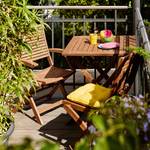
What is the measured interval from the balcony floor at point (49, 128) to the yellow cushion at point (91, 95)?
51 centimetres

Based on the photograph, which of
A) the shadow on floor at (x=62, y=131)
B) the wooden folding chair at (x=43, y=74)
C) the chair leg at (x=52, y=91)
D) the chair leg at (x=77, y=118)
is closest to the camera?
the chair leg at (x=77, y=118)

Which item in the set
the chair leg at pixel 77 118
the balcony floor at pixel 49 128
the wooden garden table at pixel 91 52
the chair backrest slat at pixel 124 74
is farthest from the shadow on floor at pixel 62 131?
the chair backrest slat at pixel 124 74

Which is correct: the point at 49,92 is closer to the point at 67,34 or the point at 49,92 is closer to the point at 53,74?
the point at 53,74

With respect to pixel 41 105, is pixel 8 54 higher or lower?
higher

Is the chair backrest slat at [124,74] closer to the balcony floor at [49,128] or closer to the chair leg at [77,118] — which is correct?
the chair leg at [77,118]

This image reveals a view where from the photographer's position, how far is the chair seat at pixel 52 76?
17.5 feet

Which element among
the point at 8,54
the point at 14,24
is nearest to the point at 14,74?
the point at 8,54

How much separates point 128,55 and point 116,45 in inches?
32.4

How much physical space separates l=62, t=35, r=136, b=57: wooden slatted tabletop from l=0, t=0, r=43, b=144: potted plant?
4.09 ft

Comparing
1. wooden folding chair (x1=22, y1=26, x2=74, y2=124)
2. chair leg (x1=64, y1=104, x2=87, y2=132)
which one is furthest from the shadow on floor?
chair leg (x1=64, y1=104, x2=87, y2=132)

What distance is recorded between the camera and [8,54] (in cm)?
384

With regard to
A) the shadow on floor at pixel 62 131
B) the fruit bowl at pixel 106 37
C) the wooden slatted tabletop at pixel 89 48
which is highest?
the fruit bowl at pixel 106 37

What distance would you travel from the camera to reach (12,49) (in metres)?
3.88

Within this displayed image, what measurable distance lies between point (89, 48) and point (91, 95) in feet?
3.15
